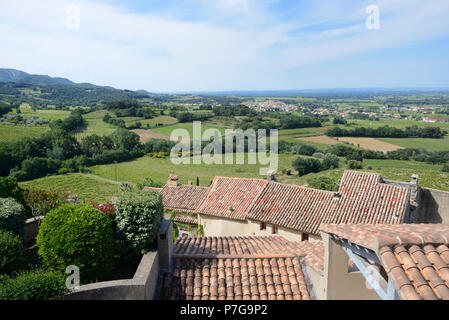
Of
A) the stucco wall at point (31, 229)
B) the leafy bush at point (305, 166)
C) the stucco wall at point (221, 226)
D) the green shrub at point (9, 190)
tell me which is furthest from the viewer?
the leafy bush at point (305, 166)

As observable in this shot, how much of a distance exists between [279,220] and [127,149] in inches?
2437

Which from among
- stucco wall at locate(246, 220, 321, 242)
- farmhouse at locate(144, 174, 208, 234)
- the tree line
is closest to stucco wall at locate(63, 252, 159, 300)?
stucco wall at locate(246, 220, 321, 242)

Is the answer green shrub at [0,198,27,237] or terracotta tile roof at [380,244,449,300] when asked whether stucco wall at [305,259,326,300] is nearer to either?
terracotta tile roof at [380,244,449,300]

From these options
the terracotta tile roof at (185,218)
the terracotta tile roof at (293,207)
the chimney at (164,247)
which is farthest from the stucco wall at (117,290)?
the terracotta tile roof at (185,218)

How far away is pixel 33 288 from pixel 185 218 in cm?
1527

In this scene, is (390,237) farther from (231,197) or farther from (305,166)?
(305,166)

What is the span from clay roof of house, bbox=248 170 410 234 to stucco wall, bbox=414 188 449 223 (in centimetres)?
356

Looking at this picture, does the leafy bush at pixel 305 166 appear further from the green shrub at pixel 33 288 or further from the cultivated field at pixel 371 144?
the green shrub at pixel 33 288

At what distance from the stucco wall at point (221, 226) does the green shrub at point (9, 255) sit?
37.1 feet

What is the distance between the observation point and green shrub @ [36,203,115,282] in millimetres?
5898

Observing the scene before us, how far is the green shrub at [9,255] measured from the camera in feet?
18.9

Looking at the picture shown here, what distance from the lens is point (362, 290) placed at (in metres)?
5.49
